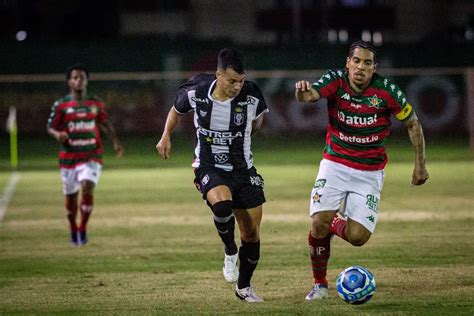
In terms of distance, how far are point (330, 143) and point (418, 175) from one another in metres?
0.92

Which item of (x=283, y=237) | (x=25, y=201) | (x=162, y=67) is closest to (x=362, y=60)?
(x=283, y=237)

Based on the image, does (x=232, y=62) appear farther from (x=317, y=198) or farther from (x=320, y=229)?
(x=320, y=229)

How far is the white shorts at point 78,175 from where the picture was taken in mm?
13305

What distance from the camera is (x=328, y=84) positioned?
892cm

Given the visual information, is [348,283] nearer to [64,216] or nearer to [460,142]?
[64,216]

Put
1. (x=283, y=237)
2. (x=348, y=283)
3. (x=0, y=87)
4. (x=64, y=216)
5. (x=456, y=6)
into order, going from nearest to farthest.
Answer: (x=348, y=283)
(x=283, y=237)
(x=64, y=216)
(x=0, y=87)
(x=456, y=6)

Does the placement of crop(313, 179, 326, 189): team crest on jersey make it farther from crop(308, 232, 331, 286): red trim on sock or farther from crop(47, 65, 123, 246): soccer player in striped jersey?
crop(47, 65, 123, 246): soccer player in striped jersey

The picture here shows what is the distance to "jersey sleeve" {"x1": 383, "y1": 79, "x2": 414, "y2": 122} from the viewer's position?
8961mm

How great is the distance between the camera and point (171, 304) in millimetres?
8789

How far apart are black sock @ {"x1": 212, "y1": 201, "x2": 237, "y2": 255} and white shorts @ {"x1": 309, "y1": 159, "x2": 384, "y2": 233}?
2.56 ft

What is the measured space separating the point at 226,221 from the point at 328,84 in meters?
1.58

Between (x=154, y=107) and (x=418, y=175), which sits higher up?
(x=418, y=175)

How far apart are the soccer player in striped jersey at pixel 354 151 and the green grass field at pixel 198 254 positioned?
0.61 meters

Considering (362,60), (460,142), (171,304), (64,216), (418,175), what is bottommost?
(460,142)
